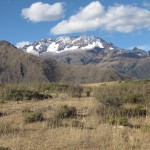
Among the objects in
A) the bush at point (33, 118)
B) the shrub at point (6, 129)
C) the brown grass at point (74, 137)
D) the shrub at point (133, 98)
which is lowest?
the brown grass at point (74, 137)

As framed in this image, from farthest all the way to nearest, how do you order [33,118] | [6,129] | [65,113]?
[65,113] → [33,118] → [6,129]

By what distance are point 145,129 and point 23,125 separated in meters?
5.06

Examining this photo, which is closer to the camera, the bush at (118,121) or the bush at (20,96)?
the bush at (118,121)

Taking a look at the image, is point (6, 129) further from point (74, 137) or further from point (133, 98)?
point (133, 98)

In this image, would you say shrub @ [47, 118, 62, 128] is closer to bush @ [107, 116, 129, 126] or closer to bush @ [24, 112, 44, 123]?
bush @ [24, 112, 44, 123]

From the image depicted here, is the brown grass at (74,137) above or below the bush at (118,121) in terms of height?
below

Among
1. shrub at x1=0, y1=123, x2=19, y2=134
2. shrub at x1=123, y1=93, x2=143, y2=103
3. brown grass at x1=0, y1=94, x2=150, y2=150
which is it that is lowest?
brown grass at x1=0, y1=94, x2=150, y2=150

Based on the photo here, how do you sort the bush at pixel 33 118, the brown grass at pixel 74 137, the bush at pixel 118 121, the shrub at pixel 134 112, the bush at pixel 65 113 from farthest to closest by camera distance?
the shrub at pixel 134 112, the bush at pixel 65 113, the bush at pixel 33 118, the bush at pixel 118 121, the brown grass at pixel 74 137

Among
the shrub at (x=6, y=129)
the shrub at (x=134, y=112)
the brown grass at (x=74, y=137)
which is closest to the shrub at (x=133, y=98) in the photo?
the shrub at (x=134, y=112)

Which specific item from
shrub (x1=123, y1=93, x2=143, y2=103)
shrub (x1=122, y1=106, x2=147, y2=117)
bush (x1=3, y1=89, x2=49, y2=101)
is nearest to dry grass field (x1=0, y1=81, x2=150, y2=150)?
shrub (x1=122, y1=106, x2=147, y2=117)

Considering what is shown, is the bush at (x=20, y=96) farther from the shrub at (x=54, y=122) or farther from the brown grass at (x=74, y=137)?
the shrub at (x=54, y=122)

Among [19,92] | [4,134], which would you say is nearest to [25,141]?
[4,134]

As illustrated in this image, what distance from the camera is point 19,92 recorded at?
2922cm

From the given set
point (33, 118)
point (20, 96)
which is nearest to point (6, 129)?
point (33, 118)
